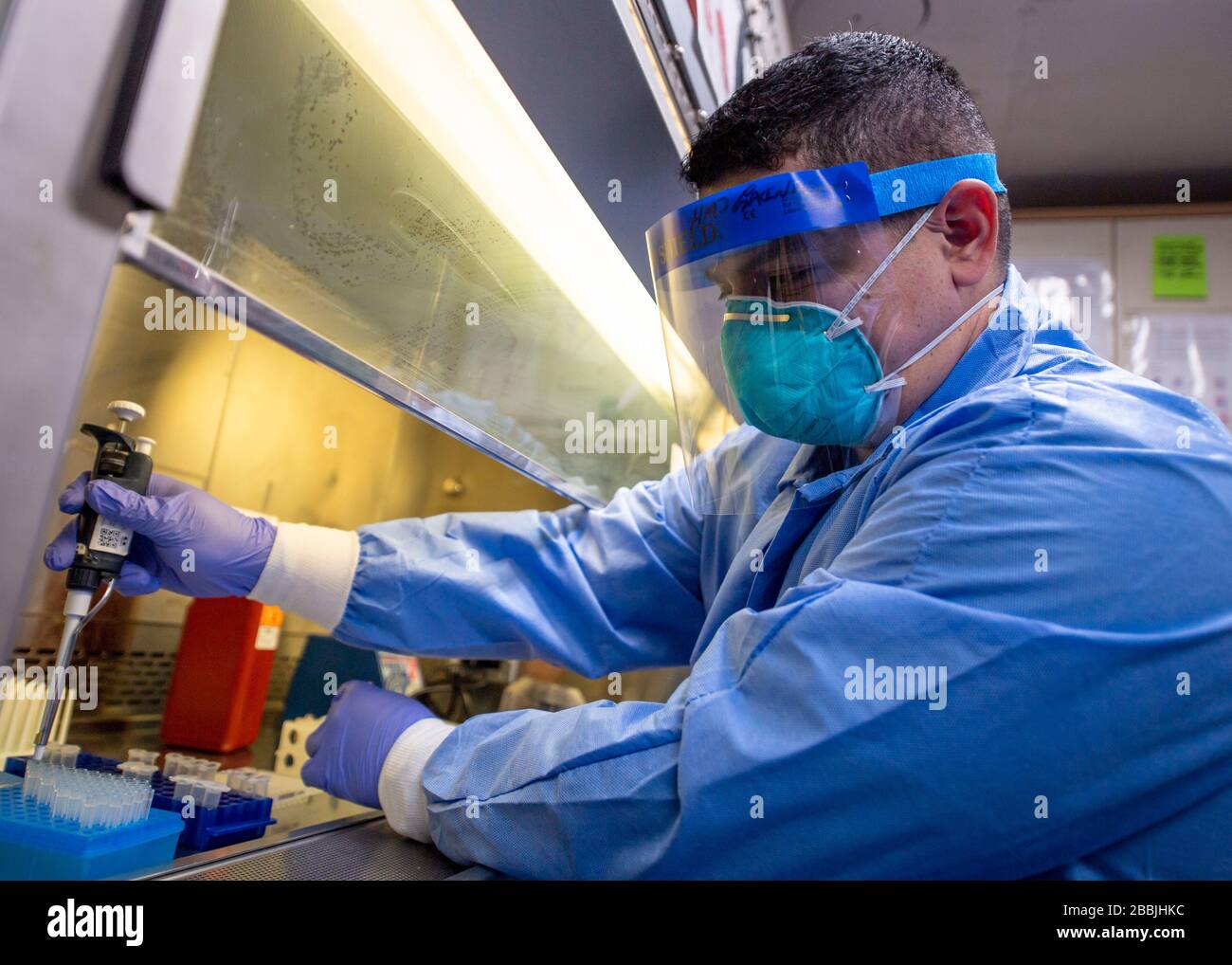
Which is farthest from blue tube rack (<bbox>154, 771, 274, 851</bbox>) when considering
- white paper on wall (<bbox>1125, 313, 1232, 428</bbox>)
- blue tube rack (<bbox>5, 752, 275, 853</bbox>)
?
white paper on wall (<bbox>1125, 313, 1232, 428</bbox>)

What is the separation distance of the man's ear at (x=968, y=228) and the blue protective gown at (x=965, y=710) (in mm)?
240

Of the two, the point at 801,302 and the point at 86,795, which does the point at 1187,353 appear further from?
the point at 86,795

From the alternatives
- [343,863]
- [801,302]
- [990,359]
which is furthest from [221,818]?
[990,359]

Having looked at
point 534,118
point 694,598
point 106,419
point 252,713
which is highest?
point 534,118

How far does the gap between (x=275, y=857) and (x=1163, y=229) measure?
11.6 feet

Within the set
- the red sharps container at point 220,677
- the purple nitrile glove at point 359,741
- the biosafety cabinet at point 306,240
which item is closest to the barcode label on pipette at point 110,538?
the biosafety cabinet at point 306,240

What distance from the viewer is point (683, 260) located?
1.13 m

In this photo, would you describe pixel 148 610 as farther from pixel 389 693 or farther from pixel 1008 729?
pixel 1008 729

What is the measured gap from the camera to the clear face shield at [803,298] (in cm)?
103

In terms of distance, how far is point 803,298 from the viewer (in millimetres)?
1081

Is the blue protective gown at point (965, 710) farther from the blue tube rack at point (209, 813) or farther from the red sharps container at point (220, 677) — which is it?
the red sharps container at point (220, 677)

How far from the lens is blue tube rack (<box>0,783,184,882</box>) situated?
0.74m

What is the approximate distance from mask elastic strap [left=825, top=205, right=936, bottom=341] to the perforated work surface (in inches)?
32.1
